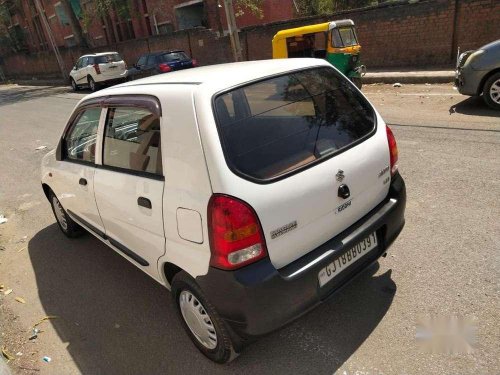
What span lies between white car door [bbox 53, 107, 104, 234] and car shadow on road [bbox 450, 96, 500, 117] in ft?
21.6

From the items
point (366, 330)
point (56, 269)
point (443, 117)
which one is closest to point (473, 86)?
point (443, 117)

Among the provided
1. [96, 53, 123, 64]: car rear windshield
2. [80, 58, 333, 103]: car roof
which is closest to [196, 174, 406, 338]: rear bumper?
[80, 58, 333, 103]: car roof

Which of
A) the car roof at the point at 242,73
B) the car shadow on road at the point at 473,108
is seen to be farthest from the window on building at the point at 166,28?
the car roof at the point at 242,73

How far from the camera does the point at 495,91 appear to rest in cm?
698

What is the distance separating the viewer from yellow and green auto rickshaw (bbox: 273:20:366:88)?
1030cm

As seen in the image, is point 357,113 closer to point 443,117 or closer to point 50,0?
point 443,117

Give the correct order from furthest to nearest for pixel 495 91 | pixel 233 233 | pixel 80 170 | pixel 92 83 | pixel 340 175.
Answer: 1. pixel 92 83
2. pixel 495 91
3. pixel 80 170
4. pixel 340 175
5. pixel 233 233

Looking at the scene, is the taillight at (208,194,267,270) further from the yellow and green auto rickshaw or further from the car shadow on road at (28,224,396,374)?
the yellow and green auto rickshaw

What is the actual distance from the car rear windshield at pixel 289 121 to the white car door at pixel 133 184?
54cm

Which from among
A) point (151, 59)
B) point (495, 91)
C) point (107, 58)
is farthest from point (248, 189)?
point (107, 58)

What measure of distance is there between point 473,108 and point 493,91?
0.50 meters

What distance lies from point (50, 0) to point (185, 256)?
4586 cm

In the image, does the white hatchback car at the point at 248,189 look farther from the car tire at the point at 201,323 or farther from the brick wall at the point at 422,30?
the brick wall at the point at 422,30

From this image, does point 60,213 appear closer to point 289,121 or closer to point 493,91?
point 289,121
